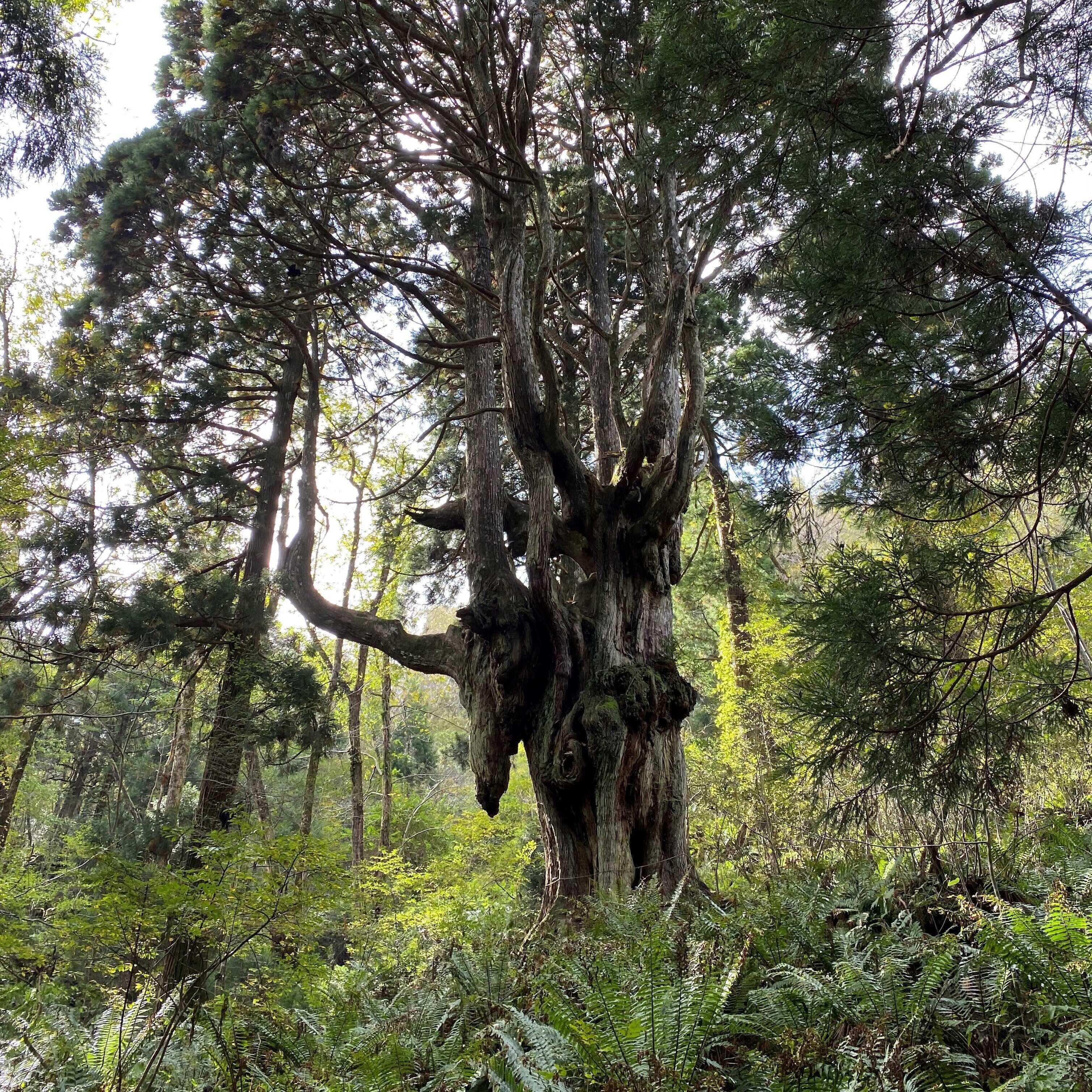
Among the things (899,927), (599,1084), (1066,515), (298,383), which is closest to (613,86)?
(1066,515)

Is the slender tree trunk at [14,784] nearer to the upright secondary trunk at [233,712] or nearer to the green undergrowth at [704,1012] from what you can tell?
the upright secondary trunk at [233,712]

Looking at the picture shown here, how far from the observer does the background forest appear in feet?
6.73

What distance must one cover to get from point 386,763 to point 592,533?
10.2 metres

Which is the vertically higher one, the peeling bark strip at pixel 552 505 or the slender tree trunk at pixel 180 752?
the peeling bark strip at pixel 552 505

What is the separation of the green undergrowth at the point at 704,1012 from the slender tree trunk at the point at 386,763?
11.0m

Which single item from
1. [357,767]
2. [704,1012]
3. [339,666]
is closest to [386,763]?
[357,767]

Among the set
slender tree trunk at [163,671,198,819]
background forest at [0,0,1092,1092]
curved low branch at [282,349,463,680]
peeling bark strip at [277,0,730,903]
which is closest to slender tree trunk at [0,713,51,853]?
background forest at [0,0,1092,1092]

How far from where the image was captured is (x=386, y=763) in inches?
559

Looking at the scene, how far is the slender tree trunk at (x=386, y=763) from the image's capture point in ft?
44.9

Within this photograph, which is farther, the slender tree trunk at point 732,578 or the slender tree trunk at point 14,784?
the slender tree trunk at point 732,578

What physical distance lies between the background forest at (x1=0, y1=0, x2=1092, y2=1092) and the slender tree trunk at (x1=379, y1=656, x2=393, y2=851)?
2.78 m

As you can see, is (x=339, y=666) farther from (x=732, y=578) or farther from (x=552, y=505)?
(x=552, y=505)

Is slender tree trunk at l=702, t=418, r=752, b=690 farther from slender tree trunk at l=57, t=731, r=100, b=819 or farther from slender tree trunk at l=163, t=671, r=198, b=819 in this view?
slender tree trunk at l=57, t=731, r=100, b=819

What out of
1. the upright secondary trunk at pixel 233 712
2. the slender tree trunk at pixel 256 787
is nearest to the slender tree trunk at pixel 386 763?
the slender tree trunk at pixel 256 787
